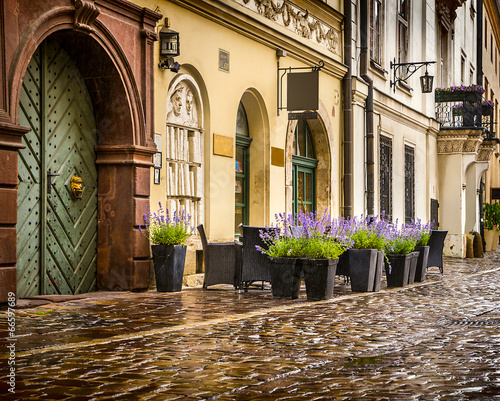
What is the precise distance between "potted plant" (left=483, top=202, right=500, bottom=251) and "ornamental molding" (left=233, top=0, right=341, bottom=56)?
14.4m

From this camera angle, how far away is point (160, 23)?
10.8 m

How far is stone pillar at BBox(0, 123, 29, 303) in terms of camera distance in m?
8.04

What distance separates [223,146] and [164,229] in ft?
8.20

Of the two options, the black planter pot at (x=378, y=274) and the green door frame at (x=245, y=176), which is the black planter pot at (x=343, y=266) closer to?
the black planter pot at (x=378, y=274)

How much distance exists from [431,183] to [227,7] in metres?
13.2

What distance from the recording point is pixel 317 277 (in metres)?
9.62

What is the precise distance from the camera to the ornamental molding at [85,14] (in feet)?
30.0

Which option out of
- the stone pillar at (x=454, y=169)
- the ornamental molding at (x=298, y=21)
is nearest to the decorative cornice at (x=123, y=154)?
the ornamental molding at (x=298, y=21)

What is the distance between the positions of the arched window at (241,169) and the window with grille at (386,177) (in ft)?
20.5

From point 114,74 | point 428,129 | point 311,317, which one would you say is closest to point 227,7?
point 114,74

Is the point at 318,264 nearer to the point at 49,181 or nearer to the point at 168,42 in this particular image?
the point at 49,181

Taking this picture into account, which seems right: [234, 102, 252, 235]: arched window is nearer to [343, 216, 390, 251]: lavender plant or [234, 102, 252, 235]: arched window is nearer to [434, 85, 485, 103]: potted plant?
[343, 216, 390, 251]: lavender plant

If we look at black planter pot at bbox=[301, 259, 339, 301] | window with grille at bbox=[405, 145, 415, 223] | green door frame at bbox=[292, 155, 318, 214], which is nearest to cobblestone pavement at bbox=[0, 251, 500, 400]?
black planter pot at bbox=[301, 259, 339, 301]

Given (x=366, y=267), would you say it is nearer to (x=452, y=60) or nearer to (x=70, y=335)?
(x=70, y=335)
